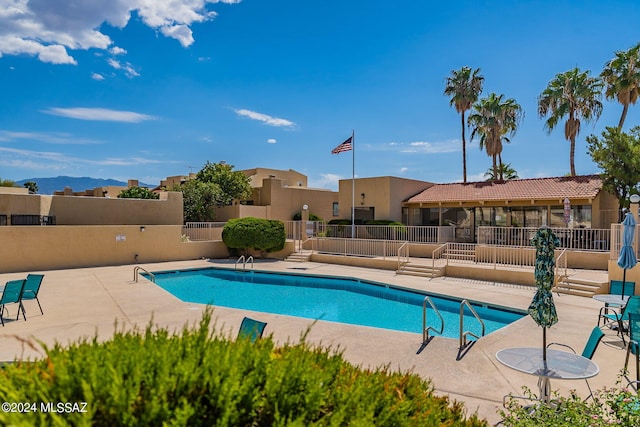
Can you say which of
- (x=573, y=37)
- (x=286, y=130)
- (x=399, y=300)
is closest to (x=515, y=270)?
(x=399, y=300)

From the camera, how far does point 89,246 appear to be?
796 inches

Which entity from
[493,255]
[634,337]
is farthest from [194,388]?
[493,255]

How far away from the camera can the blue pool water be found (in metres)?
12.0

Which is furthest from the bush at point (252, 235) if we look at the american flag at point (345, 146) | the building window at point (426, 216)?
the building window at point (426, 216)

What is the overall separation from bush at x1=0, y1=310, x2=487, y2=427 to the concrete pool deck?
0.29 meters

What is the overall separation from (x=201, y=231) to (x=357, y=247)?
9796 millimetres

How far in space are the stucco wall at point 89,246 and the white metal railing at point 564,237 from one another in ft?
53.1

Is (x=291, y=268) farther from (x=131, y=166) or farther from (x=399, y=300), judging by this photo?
(x=131, y=166)

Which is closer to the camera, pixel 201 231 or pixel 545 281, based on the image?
pixel 545 281

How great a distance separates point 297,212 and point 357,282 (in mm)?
17158

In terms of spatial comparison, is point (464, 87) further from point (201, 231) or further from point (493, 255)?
point (201, 231)

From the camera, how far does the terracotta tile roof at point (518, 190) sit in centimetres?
2139

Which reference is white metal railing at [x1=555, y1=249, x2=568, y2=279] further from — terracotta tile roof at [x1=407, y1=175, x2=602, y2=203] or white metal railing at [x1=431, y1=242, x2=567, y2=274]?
terracotta tile roof at [x1=407, y1=175, x2=602, y2=203]

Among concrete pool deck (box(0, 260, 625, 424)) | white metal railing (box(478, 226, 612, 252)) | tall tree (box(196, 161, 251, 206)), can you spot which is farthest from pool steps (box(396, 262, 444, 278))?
tall tree (box(196, 161, 251, 206))
